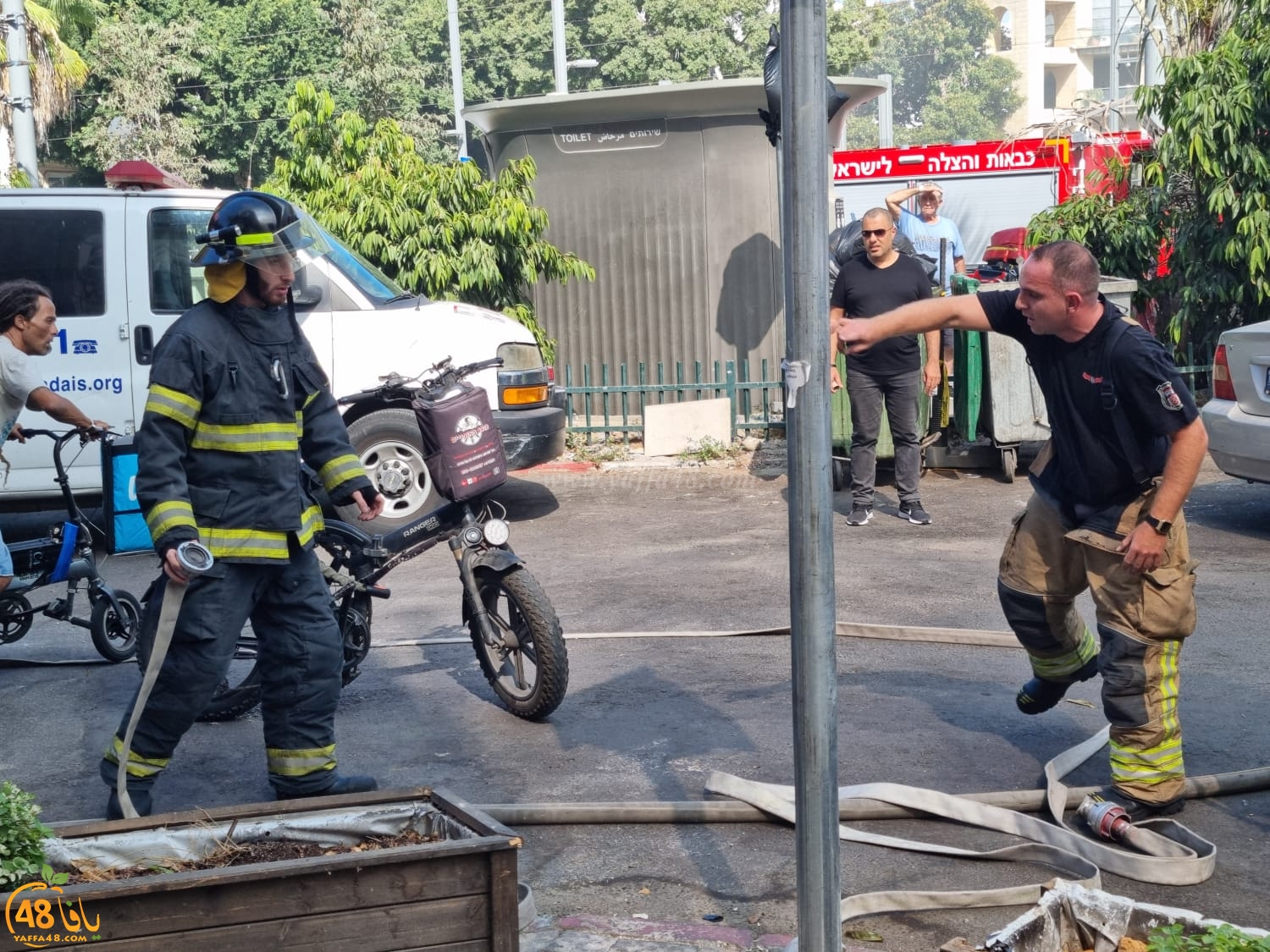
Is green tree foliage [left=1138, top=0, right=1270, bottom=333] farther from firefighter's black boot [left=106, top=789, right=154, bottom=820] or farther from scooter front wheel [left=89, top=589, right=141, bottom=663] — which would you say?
firefighter's black boot [left=106, top=789, right=154, bottom=820]

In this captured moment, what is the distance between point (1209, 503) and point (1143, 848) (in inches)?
244

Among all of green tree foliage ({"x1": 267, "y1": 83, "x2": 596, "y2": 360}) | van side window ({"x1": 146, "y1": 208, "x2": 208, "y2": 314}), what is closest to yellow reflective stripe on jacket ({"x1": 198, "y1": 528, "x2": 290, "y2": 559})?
van side window ({"x1": 146, "y1": 208, "x2": 208, "y2": 314})

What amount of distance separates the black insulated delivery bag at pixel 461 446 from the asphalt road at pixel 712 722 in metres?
0.91

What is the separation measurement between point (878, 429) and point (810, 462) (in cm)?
681

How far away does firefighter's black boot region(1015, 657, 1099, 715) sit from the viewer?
15.4 ft

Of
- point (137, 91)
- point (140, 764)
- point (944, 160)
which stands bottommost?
point (140, 764)

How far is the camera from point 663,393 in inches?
525

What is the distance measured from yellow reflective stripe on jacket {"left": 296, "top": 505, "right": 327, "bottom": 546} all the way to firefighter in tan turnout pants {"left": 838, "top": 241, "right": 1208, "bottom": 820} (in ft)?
5.53

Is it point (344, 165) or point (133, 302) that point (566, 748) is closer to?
point (133, 302)

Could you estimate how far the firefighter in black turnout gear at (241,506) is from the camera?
409 centimetres

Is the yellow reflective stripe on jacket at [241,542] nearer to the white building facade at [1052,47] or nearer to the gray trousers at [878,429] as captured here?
the gray trousers at [878,429]

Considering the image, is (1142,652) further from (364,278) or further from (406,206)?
(406,206)

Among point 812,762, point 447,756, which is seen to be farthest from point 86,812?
point 812,762

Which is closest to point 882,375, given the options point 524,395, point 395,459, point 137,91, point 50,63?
point 524,395
